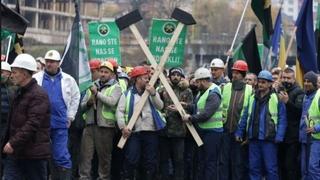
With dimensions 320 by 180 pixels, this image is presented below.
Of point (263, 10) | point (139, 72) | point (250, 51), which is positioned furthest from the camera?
point (250, 51)

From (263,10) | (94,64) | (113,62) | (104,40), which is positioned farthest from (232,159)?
(263,10)

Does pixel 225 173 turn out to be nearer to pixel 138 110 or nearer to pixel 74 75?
pixel 138 110

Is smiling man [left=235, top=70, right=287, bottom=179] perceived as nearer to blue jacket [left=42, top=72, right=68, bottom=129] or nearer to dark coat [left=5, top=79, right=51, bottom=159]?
blue jacket [left=42, top=72, right=68, bottom=129]

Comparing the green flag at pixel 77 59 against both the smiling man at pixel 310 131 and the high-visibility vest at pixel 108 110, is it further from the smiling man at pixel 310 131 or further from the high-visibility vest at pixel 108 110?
the smiling man at pixel 310 131

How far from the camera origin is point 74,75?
1336 cm

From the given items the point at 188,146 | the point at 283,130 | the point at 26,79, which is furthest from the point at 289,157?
the point at 26,79

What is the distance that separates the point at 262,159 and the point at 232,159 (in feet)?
1.89

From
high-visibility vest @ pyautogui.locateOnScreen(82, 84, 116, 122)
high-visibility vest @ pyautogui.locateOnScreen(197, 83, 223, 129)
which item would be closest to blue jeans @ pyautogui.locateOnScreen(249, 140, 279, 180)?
high-visibility vest @ pyautogui.locateOnScreen(197, 83, 223, 129)

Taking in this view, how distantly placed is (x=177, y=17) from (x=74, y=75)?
1802 millimetres

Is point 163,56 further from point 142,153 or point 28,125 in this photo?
point 28,125

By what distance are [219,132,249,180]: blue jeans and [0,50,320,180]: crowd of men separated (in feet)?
0.05

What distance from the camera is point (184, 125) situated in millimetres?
13562

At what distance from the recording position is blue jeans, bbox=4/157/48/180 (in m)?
10.7

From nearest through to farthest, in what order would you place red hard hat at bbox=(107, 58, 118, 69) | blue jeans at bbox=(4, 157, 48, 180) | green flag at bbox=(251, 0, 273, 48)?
blue jeans at bbox=(4, 157, 48, 180) → red hard hat at bbox=(107, 58, 118, 69) → green flag at bbox=(251, 0, 273, 48)
